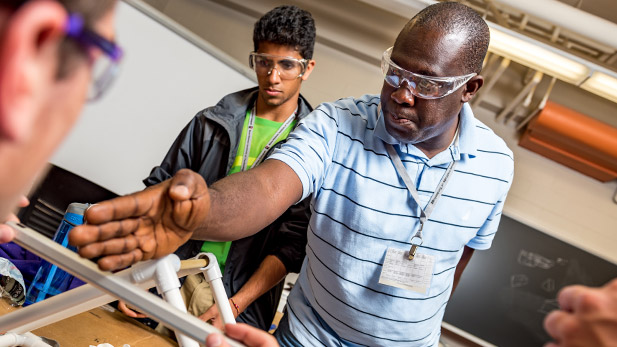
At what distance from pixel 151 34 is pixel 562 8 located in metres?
2.10

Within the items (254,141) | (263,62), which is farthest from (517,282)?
(263,62)

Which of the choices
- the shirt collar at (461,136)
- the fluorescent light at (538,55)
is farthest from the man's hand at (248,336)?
the fluorescent light at (538,55)

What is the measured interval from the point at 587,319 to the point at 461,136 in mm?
883

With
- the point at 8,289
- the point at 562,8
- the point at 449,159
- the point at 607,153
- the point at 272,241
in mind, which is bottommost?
the point at 8,289

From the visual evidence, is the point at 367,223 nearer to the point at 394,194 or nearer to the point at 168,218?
the point at 394,194

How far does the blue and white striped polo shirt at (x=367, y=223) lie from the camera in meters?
1.32

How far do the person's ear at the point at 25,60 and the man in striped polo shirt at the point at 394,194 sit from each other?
2.66 feet

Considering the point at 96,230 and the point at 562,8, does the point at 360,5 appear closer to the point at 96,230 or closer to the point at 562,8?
the point at 562,8

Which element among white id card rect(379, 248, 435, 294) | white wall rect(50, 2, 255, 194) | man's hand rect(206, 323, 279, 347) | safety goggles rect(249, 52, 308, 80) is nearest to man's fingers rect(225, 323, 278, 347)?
man's hand rect(206, 323, 279, 347)

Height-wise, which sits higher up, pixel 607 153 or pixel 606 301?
pixel 607 153

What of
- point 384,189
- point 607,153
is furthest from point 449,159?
point 607,153

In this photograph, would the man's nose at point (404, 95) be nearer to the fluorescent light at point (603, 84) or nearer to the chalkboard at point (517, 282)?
the fluorescent light at point (603, 84)

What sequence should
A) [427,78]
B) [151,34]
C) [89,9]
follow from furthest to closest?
[151,34] → [427,78] → [89,9]

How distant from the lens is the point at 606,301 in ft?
2.03
